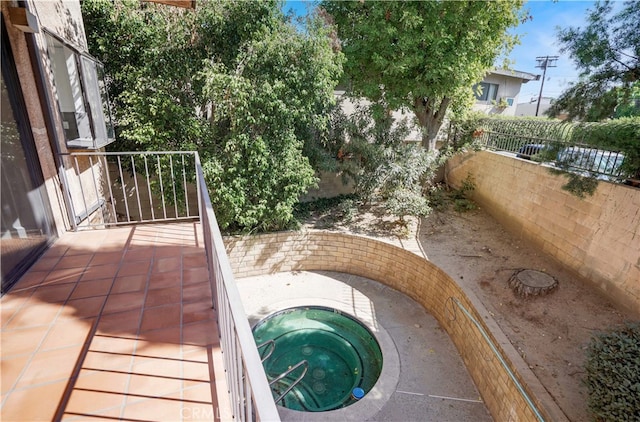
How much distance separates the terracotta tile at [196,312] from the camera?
2188 millimetres

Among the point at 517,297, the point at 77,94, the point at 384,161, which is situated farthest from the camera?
the point at 384,161

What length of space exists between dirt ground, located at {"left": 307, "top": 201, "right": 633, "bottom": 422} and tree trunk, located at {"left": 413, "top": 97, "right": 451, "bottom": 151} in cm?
212

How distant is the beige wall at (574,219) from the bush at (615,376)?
3.97 feet

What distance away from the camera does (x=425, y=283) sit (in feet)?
19.5

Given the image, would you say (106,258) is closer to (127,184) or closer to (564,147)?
(127,184)

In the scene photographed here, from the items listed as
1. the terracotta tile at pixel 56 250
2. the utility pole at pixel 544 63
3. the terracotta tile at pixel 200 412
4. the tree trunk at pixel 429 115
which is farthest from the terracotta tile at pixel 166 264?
the utility pole at pixel 544 63

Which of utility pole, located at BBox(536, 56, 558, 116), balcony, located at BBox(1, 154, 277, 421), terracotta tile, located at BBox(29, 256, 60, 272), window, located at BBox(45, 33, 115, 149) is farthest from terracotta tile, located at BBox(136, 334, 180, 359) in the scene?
utility pole, located at BBox(536, 56, 558, 116)

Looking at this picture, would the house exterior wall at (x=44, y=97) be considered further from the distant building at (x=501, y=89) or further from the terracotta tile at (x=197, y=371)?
the distant building at (x=501, y=89)

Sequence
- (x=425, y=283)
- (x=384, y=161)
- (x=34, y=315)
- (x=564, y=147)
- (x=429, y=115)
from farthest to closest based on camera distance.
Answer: (x=429, y=115)
(x=384, y=161)
(x=425, y=283)
(x=564, y=147)
(x=34, y=315)

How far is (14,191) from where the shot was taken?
8.43ft

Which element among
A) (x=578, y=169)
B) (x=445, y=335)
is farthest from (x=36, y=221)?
(x=578, y=169)

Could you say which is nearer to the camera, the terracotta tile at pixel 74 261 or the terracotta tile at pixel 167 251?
the terracotta tile at pixel 74 261

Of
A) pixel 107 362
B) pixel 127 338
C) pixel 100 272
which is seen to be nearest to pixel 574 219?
pixel 127 338

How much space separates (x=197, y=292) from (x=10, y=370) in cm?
108
